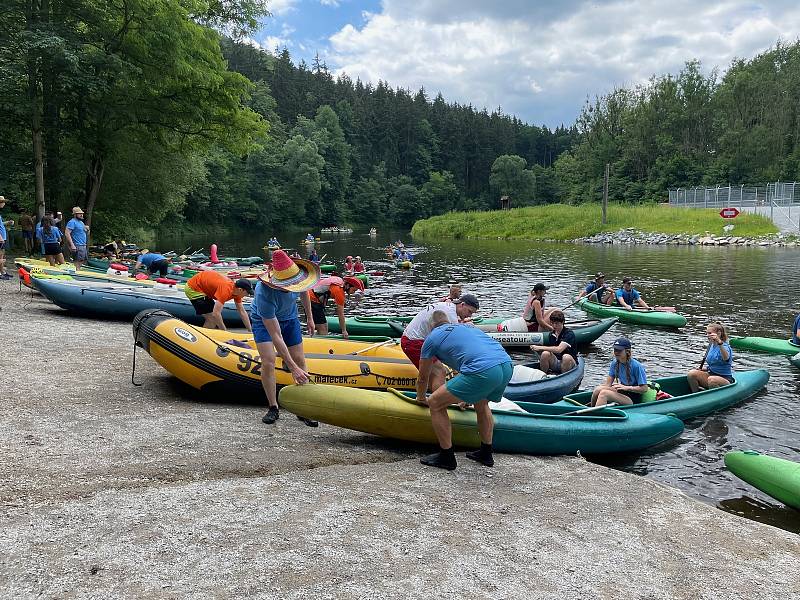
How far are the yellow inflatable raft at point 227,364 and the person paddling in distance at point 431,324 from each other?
1341mm

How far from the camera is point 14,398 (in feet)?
22.0

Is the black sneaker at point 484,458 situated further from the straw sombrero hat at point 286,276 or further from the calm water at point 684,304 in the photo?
the straw sombrero hat at point 286,276

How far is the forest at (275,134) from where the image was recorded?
20328 millimetres

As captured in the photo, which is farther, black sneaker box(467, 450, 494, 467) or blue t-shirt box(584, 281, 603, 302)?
blue t-shirt box(584, 281, 603, 302)

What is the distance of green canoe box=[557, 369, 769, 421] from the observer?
795cm

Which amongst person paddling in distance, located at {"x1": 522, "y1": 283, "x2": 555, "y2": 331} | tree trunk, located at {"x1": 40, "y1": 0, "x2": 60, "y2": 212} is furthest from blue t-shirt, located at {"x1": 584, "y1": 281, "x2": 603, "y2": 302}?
tree trunk, located at {"x1": 40, "y1": 0, "x2": 60, "y2": 212}

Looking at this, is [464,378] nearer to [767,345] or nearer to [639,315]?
[767,345]

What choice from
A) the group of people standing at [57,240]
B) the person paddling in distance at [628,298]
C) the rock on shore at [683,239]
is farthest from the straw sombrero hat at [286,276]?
the rock on shore at [683,239]

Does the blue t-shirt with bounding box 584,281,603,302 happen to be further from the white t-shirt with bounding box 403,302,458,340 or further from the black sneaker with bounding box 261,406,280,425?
the black sneaker with bounding box 261,406,280,425

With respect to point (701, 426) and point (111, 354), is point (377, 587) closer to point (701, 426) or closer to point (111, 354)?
point (701, 426)

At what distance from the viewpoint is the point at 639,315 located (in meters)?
15.0

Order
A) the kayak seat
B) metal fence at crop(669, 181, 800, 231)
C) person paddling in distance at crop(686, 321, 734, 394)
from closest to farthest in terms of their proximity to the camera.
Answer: the kayak seat < person paddling in distance at crop(686, 321, 734, 394) < metal fence at crop(669, 181, 800, 231)

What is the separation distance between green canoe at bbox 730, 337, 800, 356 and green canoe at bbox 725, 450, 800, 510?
6650mm

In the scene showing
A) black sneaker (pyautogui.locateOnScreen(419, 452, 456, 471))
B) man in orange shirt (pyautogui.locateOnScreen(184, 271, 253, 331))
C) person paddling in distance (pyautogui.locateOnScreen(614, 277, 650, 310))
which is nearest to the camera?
black sneaker (pyautogui.locateOnScreen(419, 452, 456, 471))
